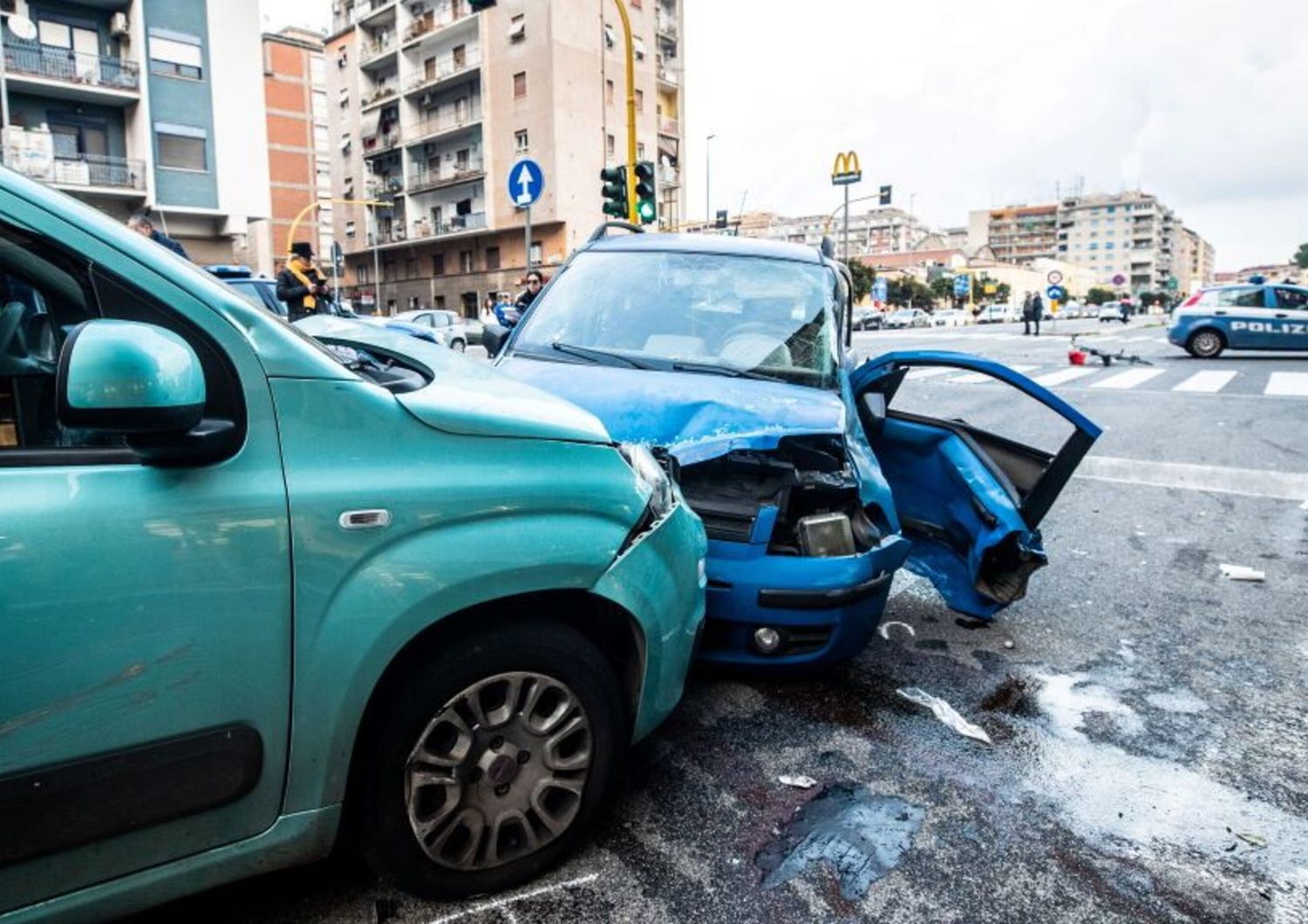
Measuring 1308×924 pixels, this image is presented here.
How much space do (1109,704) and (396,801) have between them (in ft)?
9.10

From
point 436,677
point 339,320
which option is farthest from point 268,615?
point 339,320

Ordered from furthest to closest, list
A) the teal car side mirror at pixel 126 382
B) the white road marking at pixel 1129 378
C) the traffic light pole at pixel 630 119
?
the white road marking at pixel 1129 378 → the traffic light pole at pixel 630 119 → the teal car side mirror at pixel 126 382

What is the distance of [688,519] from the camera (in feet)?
8.64

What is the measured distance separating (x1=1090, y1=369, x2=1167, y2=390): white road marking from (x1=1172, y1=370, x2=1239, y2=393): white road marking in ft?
2.22

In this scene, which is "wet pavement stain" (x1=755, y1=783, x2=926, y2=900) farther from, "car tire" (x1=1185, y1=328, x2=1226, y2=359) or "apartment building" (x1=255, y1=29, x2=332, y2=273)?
"apartment building" (x1=255, y1=29, x2=332, y2=273)

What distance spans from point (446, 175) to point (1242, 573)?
53.3 metres

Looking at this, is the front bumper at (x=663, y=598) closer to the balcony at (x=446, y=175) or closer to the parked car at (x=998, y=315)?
the balcony at (x=446, y=175)

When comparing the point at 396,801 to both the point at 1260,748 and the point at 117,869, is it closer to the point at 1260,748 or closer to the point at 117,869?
the point at 117,869

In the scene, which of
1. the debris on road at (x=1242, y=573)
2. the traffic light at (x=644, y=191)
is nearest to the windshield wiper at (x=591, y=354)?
the debris on road at (x=1242, y=573)

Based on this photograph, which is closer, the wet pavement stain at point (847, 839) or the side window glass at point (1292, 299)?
the wet pavement stain at point (847, 839)

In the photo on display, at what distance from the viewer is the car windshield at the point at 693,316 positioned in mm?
4250

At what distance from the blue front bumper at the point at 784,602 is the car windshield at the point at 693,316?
114 cm

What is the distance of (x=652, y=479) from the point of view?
2.62m

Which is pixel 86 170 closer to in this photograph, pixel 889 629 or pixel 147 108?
pixel 147 108
